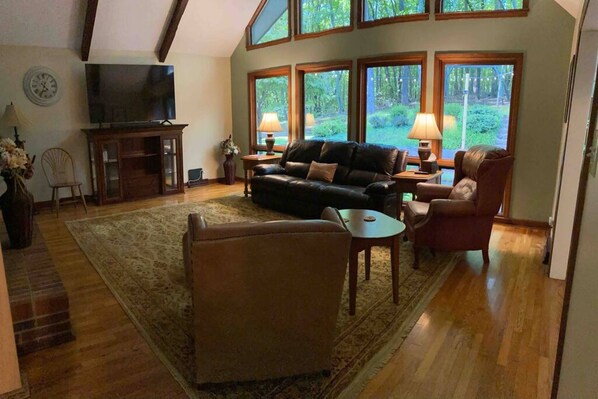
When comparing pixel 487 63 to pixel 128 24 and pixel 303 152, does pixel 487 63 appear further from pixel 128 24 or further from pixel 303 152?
pixel 128 24

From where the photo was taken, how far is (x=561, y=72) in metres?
4.64

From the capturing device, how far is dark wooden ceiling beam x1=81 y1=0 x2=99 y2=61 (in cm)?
563

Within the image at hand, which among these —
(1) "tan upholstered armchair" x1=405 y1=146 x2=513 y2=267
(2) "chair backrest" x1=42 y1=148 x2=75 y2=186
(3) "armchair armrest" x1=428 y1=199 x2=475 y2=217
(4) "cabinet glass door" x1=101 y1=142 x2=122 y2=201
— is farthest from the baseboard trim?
(2) "chair backrest" x1=42 y1=148 x2=75 y2=186

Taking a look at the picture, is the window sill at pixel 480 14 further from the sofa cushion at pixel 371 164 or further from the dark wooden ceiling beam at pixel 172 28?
the dark wooden ceiling beam at pixel 172 28

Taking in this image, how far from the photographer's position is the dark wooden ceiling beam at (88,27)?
18.5ft

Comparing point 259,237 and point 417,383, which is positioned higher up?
point 259,237

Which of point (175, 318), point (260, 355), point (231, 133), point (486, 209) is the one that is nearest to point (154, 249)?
point (175, 318)

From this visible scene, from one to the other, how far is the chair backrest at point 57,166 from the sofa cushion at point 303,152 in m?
3.18

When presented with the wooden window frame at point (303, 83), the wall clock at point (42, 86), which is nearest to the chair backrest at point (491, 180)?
the wooden window frame at point (303, 83)

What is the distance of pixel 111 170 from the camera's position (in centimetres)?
670

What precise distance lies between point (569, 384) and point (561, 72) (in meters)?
4.23

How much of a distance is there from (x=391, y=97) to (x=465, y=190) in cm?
221

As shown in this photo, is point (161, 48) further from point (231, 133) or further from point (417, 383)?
point (417, 383)

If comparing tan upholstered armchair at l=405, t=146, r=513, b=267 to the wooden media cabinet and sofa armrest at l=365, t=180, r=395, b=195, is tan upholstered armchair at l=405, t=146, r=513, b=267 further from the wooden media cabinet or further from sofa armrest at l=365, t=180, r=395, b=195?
the wooden media cabinet
